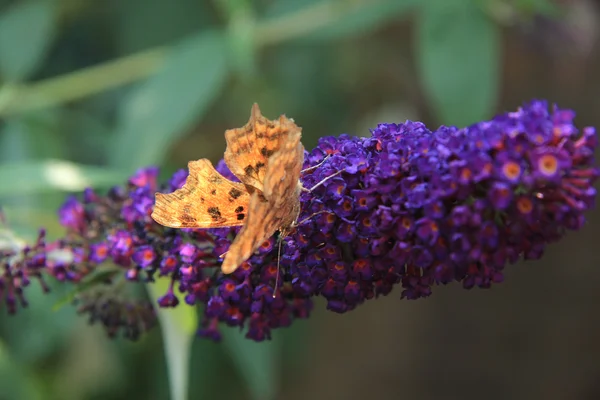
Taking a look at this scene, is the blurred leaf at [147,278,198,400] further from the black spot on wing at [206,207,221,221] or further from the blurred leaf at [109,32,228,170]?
the blurred leaf at [109,32,228,170]

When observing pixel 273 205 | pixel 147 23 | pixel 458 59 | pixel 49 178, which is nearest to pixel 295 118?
pixel 147 23

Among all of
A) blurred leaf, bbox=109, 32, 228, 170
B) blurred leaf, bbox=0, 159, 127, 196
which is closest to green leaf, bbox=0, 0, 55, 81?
blurred leaf, bbox=109, 32, 228, 170

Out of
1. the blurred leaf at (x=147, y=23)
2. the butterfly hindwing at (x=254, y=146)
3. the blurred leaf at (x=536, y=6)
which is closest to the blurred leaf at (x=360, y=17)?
the blurred leaf at (x=536, y=6)

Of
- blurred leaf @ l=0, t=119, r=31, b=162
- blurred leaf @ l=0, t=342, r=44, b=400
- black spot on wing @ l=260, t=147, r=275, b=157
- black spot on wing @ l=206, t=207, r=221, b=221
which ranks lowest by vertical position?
blurred leaf @ l=0, t=342, r=44, b=400

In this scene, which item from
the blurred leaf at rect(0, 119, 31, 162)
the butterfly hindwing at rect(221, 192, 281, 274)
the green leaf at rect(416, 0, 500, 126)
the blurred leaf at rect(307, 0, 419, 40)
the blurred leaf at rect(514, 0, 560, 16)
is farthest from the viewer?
the blurred leaf at rect(307, 0, 419, 40)

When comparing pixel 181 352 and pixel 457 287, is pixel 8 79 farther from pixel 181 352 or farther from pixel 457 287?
pixel 457 287

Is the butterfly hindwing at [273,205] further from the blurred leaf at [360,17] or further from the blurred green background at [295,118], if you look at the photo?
the blurred leaf at [360,17]
